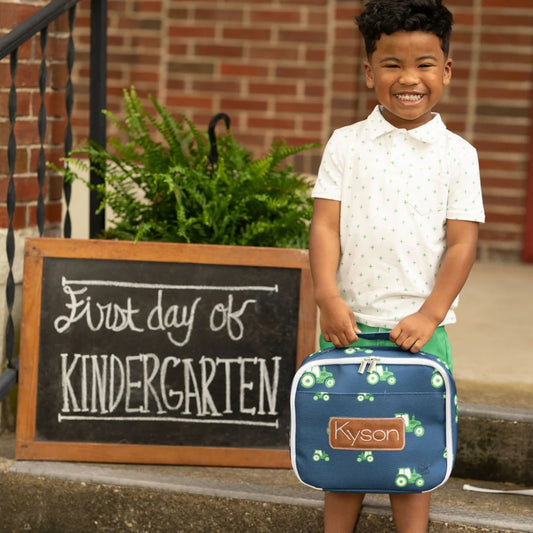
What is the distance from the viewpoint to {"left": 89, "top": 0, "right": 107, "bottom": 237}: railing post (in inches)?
138

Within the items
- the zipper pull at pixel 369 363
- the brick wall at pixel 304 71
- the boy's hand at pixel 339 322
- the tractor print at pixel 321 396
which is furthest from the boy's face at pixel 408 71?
the brick wall at pixel 304 71

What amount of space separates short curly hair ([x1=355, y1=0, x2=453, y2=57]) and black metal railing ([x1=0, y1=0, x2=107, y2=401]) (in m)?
1.19

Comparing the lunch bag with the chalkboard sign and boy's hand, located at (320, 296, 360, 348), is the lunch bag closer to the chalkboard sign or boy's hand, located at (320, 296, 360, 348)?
boy's hand, located at (320, 296, 360, 348)

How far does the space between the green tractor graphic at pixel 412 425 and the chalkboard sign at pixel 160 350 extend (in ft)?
2.39

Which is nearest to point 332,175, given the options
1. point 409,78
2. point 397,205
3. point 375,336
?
point 397,205

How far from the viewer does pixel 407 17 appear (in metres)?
2.40

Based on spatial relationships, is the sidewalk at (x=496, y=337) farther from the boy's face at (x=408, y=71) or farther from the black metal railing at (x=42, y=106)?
the black metal railing at (x=42, y=106)

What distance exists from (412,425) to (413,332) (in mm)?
218

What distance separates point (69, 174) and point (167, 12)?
9.35ft

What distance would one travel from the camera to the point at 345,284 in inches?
102

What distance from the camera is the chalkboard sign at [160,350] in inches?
123

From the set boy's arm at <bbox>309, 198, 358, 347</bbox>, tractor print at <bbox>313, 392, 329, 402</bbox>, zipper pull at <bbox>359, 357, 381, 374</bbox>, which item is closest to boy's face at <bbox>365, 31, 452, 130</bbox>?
boy's arm at <bbox>309, 198, 358, 347</bbox>

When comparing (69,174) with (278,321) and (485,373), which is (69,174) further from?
(485,373)

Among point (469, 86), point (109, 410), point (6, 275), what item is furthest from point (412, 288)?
point (469, 86)
